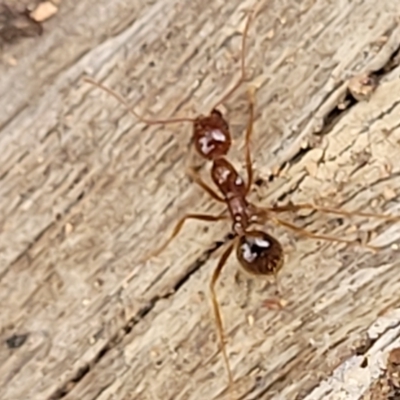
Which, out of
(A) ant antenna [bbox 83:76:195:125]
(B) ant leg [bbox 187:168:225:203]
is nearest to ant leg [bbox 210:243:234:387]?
(B) ant leg [bbox 187:168:225:203]

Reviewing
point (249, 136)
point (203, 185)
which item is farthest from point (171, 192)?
point (249, 136)

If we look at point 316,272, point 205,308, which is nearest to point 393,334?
point 316,272

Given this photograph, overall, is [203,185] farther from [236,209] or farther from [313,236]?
[313,236]

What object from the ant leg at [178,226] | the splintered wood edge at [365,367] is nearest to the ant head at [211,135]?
the ant leg at [178,226]

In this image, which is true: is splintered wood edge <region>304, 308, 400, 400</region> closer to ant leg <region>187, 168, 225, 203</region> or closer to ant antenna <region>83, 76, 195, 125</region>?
ant leg <region>187, 168, 225, 203</region>

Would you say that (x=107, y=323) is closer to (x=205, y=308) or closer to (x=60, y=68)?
(x=205, y=308)

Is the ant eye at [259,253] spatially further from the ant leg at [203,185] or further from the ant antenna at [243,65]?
the ant antenna at [243,65]

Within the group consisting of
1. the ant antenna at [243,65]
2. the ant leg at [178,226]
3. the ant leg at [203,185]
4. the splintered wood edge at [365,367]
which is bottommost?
the splintered wood edge at [365,367]
